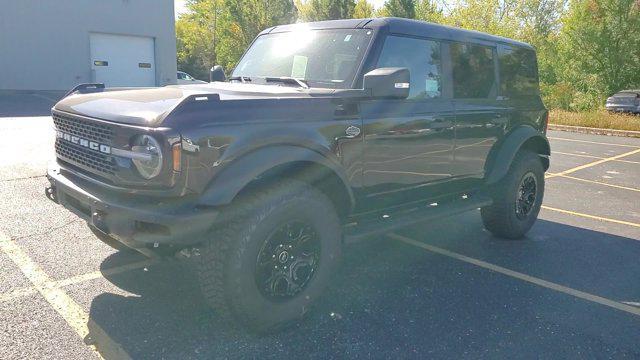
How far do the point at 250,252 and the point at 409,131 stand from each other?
1.66 m

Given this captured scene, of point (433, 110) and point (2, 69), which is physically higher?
point (2, 69)

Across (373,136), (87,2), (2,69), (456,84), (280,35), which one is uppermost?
(87,2)

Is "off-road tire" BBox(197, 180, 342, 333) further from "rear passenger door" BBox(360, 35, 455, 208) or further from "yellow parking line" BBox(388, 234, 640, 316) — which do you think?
"yellow parking line" BBox(388, 234, 640, 316)

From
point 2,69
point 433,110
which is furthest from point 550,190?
point 2,69

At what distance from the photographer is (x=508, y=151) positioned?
495 cm

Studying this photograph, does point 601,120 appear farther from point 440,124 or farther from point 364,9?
point 364,9

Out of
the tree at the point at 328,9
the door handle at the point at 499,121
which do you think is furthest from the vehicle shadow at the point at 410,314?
the tree at the point at 328,9

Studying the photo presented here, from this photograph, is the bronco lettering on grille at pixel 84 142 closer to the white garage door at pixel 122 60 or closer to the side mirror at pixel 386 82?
the side mirror at pixel 386 82

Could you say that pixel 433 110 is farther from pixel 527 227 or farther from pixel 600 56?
pixel 600 56

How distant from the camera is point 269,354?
9.66ft

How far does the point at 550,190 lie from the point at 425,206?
433 cm

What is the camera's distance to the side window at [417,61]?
393cm

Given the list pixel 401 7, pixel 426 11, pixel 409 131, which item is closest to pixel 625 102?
pixel 401 7

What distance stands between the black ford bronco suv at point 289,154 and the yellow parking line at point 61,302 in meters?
0.50
